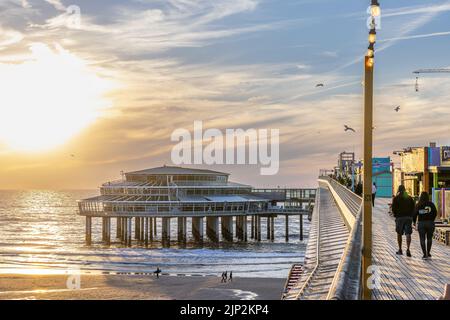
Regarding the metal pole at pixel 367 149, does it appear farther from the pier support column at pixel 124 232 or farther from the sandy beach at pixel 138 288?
the pier support column at pixel 124 232

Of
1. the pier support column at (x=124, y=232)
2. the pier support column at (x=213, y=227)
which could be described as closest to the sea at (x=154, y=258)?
the pier support column at (x=124, y=232)

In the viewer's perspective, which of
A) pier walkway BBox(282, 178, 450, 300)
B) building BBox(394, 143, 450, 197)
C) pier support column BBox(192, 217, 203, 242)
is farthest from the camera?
pier support column BBox(192, 217, 203, 242)

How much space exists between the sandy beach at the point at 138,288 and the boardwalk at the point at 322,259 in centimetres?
1071

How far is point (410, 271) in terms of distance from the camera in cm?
1357

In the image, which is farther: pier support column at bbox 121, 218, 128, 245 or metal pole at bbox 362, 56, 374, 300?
pier support column at bbox 121, 218, 128, 245

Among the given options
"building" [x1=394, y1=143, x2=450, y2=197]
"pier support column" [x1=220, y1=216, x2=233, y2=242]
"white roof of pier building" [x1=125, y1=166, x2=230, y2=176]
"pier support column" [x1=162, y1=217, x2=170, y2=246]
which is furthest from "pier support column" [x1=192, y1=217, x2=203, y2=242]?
"building" [x1=394, y1=143, x2=450, y2=197]

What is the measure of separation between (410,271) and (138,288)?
28216mm

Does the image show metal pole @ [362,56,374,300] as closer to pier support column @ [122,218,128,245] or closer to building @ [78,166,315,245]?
building @ [78,166,315,245]

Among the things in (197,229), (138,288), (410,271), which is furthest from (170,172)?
(410,271)

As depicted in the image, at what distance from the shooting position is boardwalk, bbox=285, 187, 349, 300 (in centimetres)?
997

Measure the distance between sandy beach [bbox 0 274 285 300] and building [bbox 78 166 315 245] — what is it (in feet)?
84.9

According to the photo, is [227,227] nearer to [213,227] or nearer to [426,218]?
[213,227]
